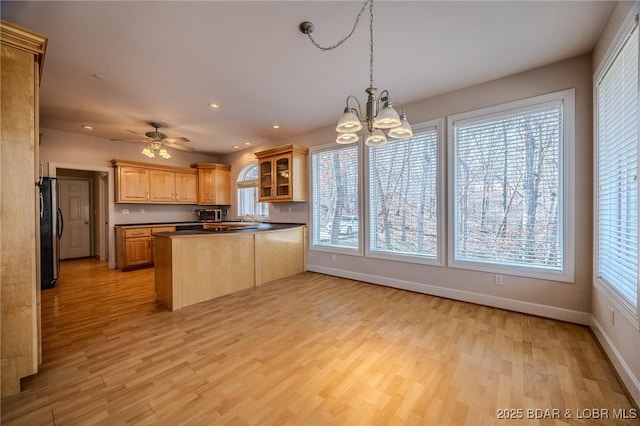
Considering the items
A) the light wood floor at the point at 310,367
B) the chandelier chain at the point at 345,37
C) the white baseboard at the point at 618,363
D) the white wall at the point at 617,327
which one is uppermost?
the chandelier chain at the point at 345,37

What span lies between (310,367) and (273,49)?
2.77 m

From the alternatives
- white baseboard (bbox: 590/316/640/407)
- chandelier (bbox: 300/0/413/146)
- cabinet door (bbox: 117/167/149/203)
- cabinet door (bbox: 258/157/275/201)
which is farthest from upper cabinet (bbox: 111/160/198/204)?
white baseboard (bbox: 590/316/640/407)

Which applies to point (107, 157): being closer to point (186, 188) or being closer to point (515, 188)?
point (186, 188)

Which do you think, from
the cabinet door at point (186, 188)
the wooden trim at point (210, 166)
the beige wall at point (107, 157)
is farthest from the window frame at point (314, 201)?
→ the beige wall at point (107, 157)

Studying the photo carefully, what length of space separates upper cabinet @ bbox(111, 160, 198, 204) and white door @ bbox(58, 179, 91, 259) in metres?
2.45

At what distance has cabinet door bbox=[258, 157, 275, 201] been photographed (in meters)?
5.19

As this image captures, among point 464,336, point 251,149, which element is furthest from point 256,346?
point 251,149

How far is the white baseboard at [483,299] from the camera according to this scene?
2634 millimetres

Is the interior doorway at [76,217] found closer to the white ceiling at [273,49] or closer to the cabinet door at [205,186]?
the cabinet door at [205,186]

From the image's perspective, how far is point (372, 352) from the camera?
2.13 metres

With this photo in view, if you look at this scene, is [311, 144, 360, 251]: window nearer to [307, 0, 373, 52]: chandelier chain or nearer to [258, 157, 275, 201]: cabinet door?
[258, 157, 275, 201]: cabinet door

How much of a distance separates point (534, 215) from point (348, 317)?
235cm

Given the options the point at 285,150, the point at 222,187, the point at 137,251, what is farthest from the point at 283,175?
the point at 137,251

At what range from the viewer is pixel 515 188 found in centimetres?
291
